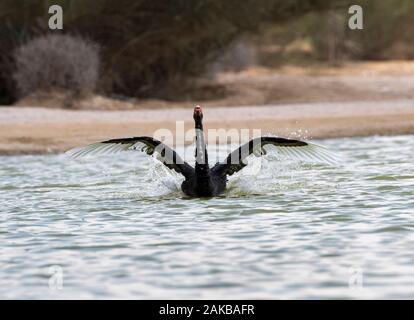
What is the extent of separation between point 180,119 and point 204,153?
10603 millimetres

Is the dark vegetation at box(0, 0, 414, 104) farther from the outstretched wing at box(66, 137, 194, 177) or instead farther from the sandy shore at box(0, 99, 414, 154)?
the outstretched wing at box(66, 137, 194, 177)

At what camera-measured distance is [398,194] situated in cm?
1333

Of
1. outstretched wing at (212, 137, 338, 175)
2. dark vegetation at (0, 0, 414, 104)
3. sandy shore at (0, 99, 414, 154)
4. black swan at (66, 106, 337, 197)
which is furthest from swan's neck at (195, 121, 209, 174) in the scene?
dark vegetation at (0, 0, 414, 104)

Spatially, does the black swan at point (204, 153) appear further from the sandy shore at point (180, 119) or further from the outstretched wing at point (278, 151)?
the sandy shore at point (180, 119)

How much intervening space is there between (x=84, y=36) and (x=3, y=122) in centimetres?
609

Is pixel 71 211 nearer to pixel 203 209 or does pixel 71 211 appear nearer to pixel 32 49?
pixel 203 209

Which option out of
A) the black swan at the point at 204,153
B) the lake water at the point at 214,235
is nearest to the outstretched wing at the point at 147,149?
the black swan at the point at 204,153

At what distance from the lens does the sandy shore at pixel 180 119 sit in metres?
21.0

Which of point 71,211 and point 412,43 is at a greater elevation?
point 412,43

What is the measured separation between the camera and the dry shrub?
2575 centimetres

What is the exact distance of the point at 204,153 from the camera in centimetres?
1332

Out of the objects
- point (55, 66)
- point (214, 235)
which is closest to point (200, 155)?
point (214, 235)

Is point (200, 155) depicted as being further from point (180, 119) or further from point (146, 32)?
point (146, 32)
